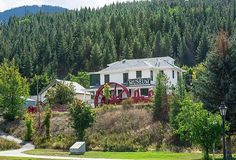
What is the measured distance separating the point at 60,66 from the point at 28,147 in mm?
85256

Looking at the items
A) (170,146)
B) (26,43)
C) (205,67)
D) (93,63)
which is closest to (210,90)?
(205,67)

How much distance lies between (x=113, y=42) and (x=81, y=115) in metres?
89.0

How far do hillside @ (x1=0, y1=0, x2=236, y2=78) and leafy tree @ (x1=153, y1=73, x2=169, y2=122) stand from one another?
2798 inches

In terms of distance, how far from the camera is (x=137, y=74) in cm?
7381

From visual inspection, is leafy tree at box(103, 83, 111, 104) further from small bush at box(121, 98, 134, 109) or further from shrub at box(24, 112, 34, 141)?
shrub at box(24, 112, 34, 141)

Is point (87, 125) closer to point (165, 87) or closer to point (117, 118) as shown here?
point (117, 118)

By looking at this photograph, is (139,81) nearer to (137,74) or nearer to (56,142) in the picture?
(137,74)

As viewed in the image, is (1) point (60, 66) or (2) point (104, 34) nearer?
(1) point (60, 66)

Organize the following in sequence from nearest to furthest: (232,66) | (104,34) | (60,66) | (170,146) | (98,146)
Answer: (232,66), (170,146), (98,146), (60,66), (104,34)

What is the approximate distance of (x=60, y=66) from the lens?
138 metres

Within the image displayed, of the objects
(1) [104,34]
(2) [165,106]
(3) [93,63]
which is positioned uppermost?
(1) [104,34]

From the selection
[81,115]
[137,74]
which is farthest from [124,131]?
[137,74]

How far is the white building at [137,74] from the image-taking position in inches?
2813

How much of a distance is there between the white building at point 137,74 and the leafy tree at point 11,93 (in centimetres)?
1442
